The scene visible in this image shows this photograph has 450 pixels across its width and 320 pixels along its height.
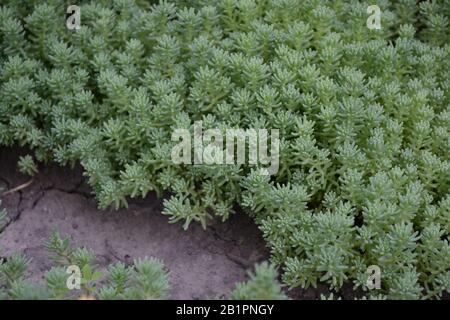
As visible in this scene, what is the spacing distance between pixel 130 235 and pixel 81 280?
27.9 inches

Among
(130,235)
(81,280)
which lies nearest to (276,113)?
A: (130,235)

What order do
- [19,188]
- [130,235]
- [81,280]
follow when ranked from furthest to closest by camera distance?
[19,188] → [130,235] → [81,280]

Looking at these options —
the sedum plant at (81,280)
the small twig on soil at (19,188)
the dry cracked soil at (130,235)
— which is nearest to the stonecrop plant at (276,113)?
the dry cracked soil at (130,235)

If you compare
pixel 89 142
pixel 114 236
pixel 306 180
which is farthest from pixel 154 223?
pixel 306 180

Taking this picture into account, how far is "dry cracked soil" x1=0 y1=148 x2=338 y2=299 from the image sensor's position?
134 inches

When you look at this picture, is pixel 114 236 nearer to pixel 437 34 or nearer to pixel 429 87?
pixel 429 87

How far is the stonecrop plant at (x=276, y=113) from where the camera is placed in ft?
10.1

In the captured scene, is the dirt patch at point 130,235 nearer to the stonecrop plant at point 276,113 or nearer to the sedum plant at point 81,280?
the stonecrop plant at point 276,113

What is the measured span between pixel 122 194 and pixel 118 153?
0.23 m

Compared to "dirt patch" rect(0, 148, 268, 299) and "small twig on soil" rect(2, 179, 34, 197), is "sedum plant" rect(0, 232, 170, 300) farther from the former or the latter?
"small twig on soil" rect(2, 179, 34, 197)

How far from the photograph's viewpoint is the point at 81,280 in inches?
115

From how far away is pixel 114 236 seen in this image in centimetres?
362

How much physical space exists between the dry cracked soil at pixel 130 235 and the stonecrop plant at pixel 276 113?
109 millimetres

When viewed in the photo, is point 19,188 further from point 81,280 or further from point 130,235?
point 81,280
